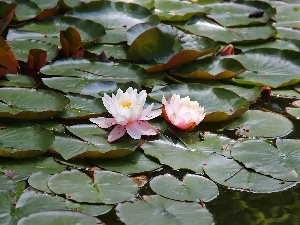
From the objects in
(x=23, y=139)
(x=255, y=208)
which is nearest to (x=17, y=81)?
(x=23, y=139)

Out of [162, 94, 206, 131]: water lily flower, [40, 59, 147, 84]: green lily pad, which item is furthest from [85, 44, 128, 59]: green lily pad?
[162, 94, 206, 131]: water lily flower

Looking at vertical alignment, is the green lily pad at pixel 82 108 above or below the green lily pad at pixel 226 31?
below

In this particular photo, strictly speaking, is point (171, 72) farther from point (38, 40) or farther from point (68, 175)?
point (68, 175)

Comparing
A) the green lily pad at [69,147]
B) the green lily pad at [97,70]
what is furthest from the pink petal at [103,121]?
the green lily pad at [97,70]

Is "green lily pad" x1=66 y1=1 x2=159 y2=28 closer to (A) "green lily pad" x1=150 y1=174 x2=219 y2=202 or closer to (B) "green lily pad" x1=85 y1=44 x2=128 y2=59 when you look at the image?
(B) "green lily pad" x1=85 y1=44 x2=128 y2=59

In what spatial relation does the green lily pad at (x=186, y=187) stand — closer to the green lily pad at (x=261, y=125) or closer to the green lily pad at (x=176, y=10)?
the green lily pad at (x=261, y=125)

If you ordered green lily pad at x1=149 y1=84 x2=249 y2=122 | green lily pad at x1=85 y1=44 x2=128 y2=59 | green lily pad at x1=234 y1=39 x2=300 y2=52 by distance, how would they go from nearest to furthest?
green lily pad at x1=149 y1=84 x2=249 y2=122, green lily pad at x1=85 y1=44 x2=128 y2=59, green lily pad at x1=234 y1=39 x2=300 y2=52
